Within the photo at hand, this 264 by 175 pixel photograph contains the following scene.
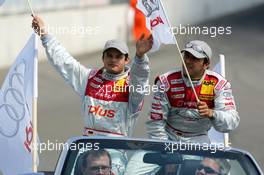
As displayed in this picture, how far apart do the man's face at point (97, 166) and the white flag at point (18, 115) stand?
5.34ft

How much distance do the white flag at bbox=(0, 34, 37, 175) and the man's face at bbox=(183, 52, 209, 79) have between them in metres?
1.51

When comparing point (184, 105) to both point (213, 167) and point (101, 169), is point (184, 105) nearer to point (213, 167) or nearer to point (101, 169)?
point (213, 167)

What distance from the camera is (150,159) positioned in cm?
694

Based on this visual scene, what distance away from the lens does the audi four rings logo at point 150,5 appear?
826cm

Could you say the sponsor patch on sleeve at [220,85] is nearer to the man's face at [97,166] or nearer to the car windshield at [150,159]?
the car windshield at [150,159]

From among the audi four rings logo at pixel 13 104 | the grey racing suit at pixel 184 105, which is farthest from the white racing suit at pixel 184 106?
the audi four rings logo at pixel 13 104

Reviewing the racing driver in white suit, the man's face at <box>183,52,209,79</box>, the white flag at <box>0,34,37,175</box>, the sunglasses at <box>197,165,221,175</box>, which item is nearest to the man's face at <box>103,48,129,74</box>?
the racing driver in white suit

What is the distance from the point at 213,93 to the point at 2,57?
457 inches

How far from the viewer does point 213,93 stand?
796 centimetres

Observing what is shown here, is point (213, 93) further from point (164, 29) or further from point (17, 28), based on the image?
point (17, 28)

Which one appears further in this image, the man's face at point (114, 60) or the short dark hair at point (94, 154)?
the man's face at point (114, 60)

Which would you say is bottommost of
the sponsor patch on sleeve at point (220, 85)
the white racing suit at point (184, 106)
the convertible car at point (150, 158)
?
the convertible car at point (150, 158)

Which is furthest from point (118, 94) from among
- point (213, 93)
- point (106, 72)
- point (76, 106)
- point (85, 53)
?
point (85, 53)

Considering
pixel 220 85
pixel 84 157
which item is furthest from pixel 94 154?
pixel 220 85
